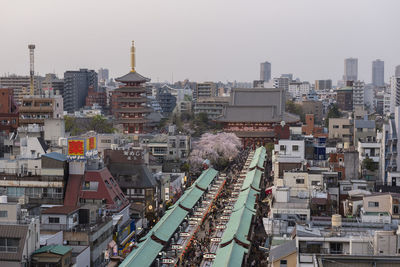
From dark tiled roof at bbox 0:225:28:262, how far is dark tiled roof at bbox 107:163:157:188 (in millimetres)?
15121

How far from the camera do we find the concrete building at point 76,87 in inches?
4294

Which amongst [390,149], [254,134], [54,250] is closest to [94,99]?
[254,134]

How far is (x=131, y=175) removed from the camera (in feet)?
117

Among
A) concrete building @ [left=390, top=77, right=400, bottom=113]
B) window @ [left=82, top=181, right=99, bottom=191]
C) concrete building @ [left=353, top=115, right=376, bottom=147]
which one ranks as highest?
concrete building @ [left=390, top=77, right=400, bottom=113]

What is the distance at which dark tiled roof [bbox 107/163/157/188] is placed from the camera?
35.2 metres

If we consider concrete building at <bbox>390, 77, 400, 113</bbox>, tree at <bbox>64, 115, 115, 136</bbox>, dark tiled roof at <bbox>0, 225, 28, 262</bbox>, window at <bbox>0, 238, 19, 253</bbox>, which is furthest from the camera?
concrete building at <bbox>390, 77, 400, 113</bbox>

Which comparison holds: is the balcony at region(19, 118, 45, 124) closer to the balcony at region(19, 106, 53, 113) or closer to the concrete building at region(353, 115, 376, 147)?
the balcony at region(19, 106, 53, 113)

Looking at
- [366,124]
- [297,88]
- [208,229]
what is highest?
[297,88]

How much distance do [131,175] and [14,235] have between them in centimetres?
1573

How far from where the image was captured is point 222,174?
51688mm

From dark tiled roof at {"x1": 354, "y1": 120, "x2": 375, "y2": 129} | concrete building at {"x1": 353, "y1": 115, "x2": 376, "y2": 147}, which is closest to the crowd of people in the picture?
concrete building at {"x1": 353, "y1": 115, "x2": 376, "y2": 147}

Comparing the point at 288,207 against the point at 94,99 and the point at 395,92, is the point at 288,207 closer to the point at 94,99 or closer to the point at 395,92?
the point at 395,92

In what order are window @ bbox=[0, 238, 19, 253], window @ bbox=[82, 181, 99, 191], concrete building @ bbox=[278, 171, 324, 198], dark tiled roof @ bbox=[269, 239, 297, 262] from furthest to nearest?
concrete building @ bbox=[278, 171, 324, 198]
window @ bbox=[82, 181, 99, 191]
window @ bbox=[0, 238, 19, 253]
dark tiled roof @ bbox=[269, 239, 297, 262]

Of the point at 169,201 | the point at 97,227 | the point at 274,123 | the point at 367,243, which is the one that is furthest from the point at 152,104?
the point at 367,243
